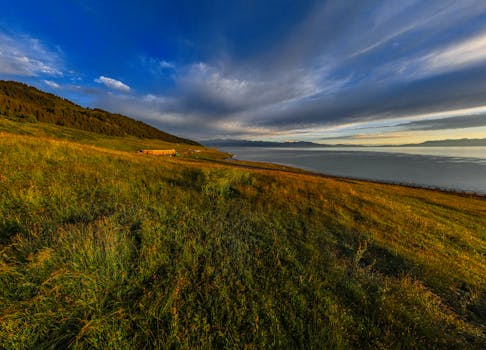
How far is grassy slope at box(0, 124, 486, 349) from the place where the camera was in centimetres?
229

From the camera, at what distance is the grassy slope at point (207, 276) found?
229cm

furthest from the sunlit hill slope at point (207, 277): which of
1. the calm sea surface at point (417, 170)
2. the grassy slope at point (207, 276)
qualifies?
the calm sea surface at point (417, 170)

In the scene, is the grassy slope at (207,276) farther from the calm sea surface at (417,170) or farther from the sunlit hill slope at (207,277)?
the calm sea surface at (417,170)

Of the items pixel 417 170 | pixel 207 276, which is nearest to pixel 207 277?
pixel 207 276

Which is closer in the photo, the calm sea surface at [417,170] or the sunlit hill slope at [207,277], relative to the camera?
the sunlit hill slope at [207,277]

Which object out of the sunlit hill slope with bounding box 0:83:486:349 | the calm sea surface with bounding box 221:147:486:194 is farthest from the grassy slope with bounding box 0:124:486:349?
the calm sea surface with bounding box 221:147:486:194

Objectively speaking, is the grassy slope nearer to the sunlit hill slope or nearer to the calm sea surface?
the sunlit hill slope

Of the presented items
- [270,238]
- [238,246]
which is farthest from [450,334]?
[238,246]

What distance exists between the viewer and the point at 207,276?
3.16m

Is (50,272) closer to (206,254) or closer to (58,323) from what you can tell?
(58,323)

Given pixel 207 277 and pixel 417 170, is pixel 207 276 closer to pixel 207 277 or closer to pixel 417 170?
pixel 207 277

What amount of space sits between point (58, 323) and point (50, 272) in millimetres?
838

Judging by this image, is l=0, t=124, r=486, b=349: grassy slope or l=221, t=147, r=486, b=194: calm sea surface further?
l=221, t=147, r=486, b=194: calm sea surface

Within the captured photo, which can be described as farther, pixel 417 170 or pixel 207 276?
pixel 417 170
